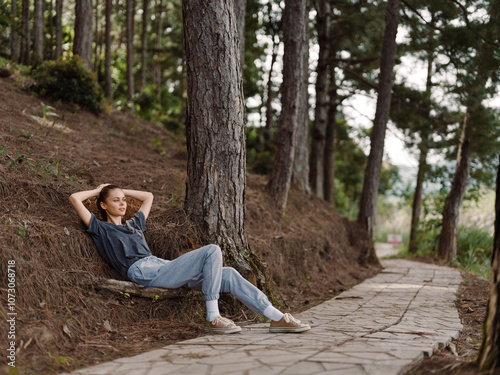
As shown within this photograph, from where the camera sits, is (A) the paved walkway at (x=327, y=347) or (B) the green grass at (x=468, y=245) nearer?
(A) the paved walkway at (x=327, y=347)

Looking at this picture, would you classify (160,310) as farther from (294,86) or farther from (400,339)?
(294,86)

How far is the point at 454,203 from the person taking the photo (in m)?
13.7

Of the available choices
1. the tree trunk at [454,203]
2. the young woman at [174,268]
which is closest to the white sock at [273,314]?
the young woman at [174,268]

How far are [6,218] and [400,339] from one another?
3.52 m

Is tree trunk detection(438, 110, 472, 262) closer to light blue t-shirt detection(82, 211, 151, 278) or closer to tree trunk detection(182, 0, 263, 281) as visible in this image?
tree trunk detection(182, 0, 263, 281)

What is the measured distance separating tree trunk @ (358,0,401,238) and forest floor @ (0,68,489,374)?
2.20 metres

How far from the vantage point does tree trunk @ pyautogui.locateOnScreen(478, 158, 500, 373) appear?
9.21 ft

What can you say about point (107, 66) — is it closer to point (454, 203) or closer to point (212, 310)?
point (454, 203)

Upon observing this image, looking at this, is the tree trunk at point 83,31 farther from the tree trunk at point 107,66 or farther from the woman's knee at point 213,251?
Result: the woman's knee at point 213,251

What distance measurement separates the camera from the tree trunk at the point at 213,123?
5348mm

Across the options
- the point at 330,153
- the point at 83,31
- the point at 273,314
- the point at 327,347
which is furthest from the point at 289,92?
the point at 330,153

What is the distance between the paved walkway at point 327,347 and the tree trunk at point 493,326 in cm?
45

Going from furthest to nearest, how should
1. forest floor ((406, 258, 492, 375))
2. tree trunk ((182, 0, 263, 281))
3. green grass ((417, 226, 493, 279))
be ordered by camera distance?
green grass ((417, 226, 493, 279)) < tree trunk ((182, 0, 263, 281)) < forest floor ((406, 258, 492, 375))

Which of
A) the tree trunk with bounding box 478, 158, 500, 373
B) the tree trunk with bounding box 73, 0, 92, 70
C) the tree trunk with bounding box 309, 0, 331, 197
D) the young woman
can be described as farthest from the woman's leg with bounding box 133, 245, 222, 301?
the tree trunk with bounding box 309, 0, 331, 197
